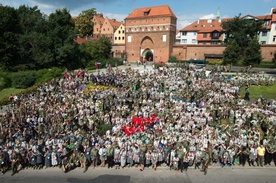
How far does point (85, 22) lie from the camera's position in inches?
3076

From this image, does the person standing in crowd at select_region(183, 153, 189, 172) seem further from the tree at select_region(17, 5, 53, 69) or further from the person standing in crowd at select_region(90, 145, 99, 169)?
the tree at select_region(17, 5, 53, 69)

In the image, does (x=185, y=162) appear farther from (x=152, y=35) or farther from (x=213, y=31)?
(x=213, y=31)

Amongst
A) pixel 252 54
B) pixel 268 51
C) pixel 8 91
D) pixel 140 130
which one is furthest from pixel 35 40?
pixel 268 51

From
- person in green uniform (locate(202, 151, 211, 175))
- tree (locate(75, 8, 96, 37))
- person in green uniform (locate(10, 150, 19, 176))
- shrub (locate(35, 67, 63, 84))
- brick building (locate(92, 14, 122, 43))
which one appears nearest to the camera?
person in green uniform (locate(10, 150, 19, 176))

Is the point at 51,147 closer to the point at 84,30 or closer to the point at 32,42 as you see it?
the point at 32,42

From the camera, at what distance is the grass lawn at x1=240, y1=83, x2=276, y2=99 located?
22953mm

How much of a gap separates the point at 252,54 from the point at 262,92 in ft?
58.4

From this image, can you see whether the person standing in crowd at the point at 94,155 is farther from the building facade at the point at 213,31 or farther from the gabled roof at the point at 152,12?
the building facade at the point at 213,31

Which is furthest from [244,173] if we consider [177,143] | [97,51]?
[97,51]

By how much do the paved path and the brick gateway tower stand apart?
4319cm

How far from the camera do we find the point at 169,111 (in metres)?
16.3

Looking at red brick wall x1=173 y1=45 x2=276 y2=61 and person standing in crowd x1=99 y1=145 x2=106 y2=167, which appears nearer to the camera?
person standing in crowd x1=99 y1=145 x2=106 y2=167

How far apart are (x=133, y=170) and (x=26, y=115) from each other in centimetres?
927

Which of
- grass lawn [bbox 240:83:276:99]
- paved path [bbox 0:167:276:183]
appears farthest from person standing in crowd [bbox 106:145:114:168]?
grass lawn [bbox 240:83:276:99]
